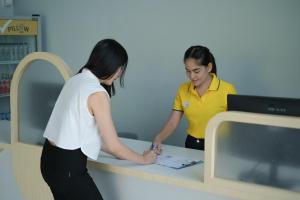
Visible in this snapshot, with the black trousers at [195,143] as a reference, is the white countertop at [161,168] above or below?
above

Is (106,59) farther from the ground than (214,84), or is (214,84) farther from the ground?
(106,59)

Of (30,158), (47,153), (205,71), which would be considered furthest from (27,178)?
(205,71)

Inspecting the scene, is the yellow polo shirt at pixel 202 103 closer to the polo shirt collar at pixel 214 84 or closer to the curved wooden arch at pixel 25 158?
the polo shirt collar at pixel 214 84

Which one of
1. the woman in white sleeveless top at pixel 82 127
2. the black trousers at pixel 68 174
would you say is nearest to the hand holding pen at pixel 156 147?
the woman in white sleeveless top at pixel 82 127

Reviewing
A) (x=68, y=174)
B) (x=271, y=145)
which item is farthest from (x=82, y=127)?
(x=271, y=145)

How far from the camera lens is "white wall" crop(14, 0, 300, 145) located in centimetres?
330

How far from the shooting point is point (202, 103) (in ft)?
8.72

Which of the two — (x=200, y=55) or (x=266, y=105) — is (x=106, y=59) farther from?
(x=200, y=55)

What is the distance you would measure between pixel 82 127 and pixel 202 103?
1.03 metres

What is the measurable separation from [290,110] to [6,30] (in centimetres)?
357

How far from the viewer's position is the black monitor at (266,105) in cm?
179

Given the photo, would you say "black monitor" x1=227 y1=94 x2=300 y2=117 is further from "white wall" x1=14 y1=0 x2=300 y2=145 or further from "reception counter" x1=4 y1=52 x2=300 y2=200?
"white wall" x1=14 y1=0 x2=300 y2=145

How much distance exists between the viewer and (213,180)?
179cm

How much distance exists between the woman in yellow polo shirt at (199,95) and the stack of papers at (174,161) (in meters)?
0.31
